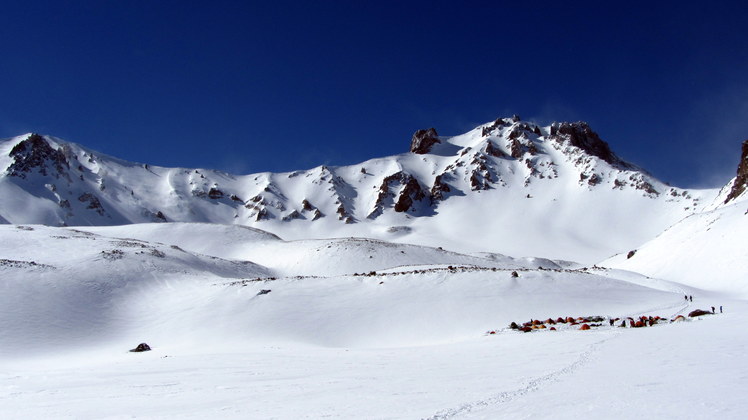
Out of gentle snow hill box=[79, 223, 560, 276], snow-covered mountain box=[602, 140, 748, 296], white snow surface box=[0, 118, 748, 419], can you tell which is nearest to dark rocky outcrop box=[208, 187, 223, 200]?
gentle snow hill box=[79, 223, 560, 276]

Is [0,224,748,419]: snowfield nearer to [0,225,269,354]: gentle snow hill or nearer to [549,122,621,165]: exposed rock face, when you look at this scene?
[0,225,269,354]: gentle snow hill

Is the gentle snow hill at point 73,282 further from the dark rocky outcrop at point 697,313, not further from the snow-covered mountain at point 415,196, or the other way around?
the snow-covered mountain at point 415,196

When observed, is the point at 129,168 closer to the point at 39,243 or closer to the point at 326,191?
the point at 326,191

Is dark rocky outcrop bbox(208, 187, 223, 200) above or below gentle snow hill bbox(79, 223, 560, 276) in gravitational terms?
above

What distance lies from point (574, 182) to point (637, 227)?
31926mm

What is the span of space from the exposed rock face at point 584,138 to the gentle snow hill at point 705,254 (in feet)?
432

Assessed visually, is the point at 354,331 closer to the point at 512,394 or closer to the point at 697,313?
the point at 512,394

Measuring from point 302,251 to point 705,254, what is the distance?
162ft

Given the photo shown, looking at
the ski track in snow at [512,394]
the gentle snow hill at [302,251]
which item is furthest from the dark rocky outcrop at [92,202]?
Answer: the ski track in snow at [512,394]

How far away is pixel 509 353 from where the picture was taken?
1480 centimetres

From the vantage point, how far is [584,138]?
188 meters

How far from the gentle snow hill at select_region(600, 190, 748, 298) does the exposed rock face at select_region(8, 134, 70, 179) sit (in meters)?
140

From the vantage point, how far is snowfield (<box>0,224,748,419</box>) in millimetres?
8461

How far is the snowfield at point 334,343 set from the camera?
27.8 feet
